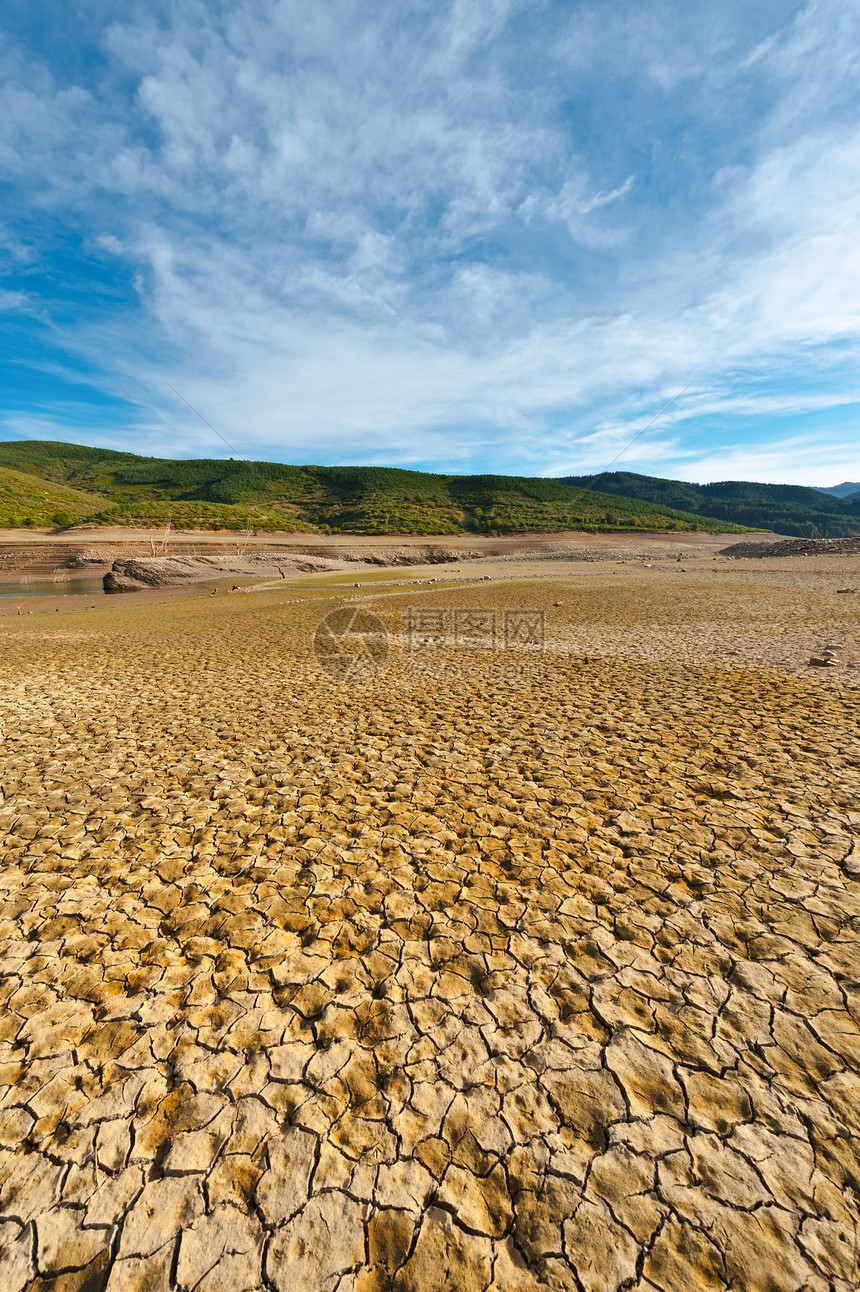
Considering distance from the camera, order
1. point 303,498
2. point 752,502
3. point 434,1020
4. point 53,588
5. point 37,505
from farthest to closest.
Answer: point 752,502 → point 303,498 → point 37,505 → point 53,588 → point 434,1020

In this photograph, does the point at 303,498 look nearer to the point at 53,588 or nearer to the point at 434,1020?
the point at 53,588

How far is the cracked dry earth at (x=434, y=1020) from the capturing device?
1853 mm

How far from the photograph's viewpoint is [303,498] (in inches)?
3745

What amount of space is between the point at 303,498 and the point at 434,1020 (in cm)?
10126

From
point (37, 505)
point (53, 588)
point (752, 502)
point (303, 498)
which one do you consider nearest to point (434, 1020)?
point (53, 588)

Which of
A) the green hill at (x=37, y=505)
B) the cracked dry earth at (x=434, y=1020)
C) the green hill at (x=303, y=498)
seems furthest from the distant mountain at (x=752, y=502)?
the cracked dry earth at (x=434, y=1020)

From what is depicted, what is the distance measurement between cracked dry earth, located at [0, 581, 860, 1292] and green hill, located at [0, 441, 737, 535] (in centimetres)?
5435

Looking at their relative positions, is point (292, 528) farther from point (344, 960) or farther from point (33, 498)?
point (344, 960)

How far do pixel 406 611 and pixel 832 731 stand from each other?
575 inches

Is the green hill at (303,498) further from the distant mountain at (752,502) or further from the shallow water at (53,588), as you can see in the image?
the shallow water at (53,588)

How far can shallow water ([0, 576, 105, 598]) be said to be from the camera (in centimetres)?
3002

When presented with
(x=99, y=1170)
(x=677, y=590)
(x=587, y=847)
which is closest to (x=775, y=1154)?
(x=587, y=847)

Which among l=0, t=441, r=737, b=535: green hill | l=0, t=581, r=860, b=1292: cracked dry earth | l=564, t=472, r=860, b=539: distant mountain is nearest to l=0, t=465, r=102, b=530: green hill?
l=0, t=441, r=737, b=535: green hill

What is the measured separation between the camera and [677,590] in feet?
77.7
